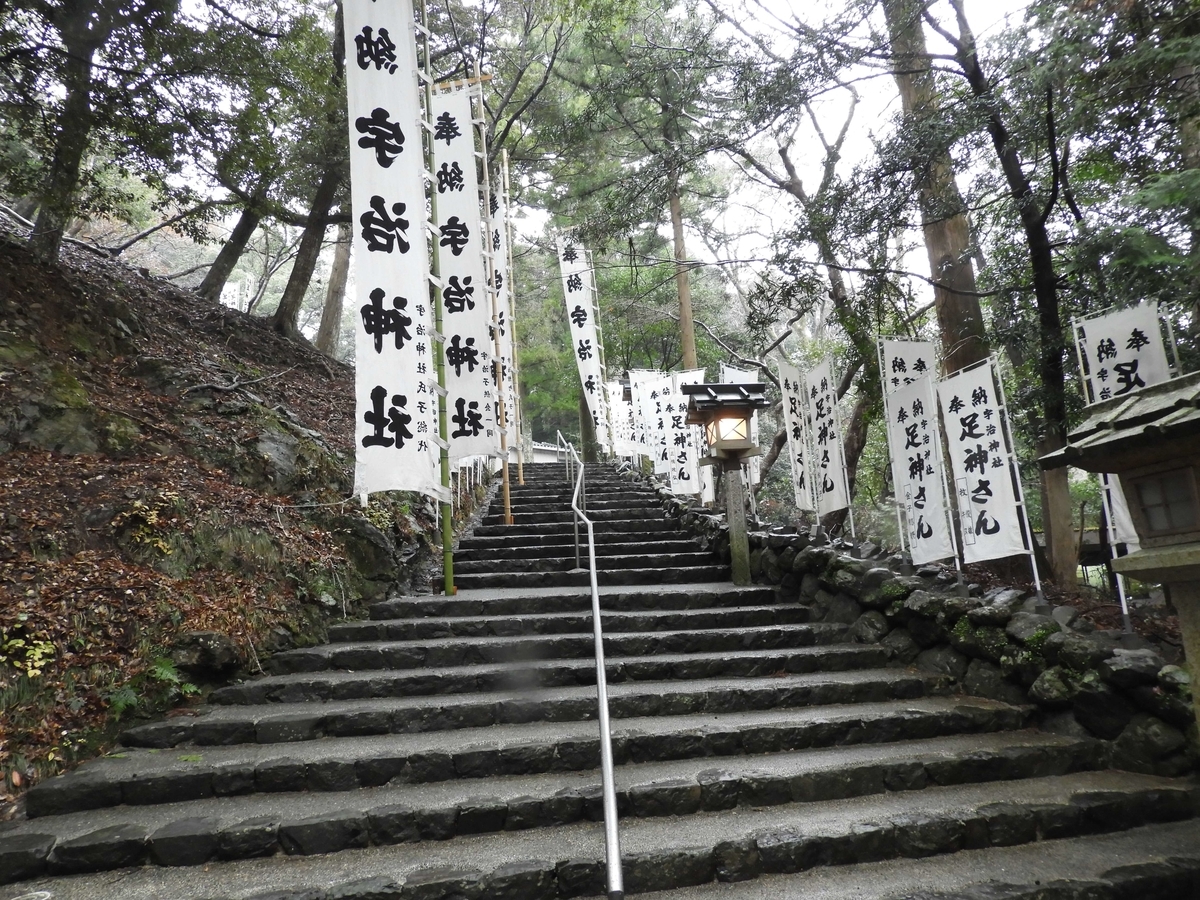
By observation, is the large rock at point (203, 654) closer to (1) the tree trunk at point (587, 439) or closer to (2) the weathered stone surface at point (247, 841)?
(2) the weathered stone surface at point (247, 841)

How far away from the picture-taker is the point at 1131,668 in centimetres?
401

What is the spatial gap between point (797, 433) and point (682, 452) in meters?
4.61

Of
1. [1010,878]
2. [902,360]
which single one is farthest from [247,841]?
[902,360]

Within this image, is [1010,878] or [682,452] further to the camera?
[682,452]

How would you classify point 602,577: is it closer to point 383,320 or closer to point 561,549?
point 561,549

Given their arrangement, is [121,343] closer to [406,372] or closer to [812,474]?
[406,372]

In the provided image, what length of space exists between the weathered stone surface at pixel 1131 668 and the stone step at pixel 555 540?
16.6 feet

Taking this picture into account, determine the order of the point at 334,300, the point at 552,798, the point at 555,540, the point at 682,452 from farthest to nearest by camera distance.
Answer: the point at 334,300 → the point at 682,452 → the point at 555,540 → the point at 552,798

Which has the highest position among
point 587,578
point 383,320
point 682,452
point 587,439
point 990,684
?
point 587,439

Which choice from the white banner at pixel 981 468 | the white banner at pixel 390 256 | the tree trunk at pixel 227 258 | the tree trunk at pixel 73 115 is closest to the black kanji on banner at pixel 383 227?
the white banner at pixel 390 256

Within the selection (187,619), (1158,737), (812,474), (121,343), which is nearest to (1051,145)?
(812,474)

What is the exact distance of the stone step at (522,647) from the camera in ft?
17.3

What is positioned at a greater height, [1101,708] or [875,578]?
[875,578]

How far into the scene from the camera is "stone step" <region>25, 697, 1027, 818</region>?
3.68 meters
